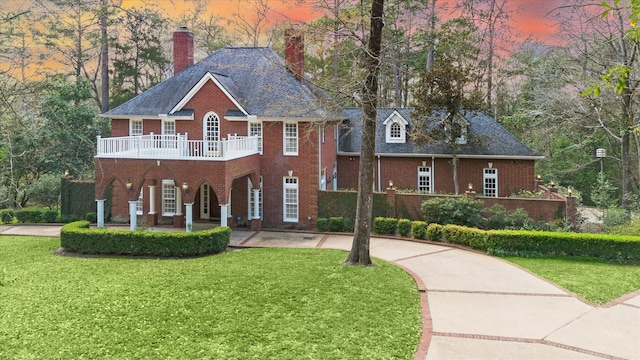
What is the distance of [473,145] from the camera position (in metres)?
24.7

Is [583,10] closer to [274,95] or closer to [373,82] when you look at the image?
[373,82]

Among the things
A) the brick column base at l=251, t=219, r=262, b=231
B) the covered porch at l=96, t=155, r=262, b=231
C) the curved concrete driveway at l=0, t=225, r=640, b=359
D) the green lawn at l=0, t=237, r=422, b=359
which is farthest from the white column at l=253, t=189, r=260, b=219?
the curved concrete driveway at l=0, t=225, r=640, b=359

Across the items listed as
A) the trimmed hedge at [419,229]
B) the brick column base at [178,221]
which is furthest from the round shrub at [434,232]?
the brick column base at [178,221]

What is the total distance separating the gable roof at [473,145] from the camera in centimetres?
2444

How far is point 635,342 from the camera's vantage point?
895 cm

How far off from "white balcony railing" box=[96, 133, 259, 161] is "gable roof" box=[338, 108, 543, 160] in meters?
7.74

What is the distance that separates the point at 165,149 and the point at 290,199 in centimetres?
631

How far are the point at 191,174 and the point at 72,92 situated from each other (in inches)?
636

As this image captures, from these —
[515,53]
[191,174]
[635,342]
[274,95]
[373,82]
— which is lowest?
[635,342]

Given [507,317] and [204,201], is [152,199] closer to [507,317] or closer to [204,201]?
[204,201]

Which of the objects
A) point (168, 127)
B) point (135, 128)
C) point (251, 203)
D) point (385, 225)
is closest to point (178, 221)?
point (251, 203)

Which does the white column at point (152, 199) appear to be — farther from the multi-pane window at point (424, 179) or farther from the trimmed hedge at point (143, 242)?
the multi-pane window at point (424, 179)

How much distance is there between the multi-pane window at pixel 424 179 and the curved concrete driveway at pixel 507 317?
10306 mm

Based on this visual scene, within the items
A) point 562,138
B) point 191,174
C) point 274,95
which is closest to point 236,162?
point 191,174
